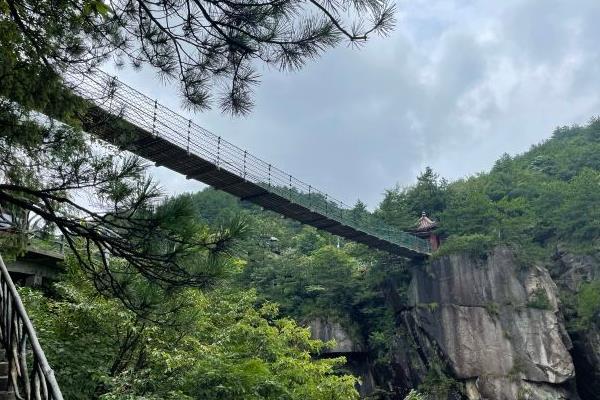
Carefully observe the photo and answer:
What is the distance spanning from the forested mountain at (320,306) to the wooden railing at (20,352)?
104 cm

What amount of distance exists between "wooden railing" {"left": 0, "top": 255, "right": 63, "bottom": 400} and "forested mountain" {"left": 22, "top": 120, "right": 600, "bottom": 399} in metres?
1.04

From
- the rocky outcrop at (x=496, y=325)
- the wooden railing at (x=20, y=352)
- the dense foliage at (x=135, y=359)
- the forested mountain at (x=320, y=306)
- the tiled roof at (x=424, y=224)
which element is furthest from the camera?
the tiled roof at (x=424, y=224)

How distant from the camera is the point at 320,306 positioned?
52.3 ft

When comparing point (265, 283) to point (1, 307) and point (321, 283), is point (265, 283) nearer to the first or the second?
point (321, 283)

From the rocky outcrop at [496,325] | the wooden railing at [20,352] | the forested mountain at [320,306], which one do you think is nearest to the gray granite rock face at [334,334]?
the forested mountain at [320,306]

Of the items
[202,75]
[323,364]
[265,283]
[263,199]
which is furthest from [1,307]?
[265,283]

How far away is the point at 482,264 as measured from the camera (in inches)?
579

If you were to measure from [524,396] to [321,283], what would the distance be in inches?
246

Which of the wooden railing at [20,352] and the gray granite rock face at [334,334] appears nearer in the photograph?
the wooden railing at [20,352]

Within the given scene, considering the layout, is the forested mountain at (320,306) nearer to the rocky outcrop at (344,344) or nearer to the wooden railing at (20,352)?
the rocky outcrop at (344,344)

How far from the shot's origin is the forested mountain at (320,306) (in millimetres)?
6090

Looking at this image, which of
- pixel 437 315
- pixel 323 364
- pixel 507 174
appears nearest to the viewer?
pixel 323 364

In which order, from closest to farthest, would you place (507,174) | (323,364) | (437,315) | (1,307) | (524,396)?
(1,307)
(323,364)
(524,396)
(437,315)
(507,174)

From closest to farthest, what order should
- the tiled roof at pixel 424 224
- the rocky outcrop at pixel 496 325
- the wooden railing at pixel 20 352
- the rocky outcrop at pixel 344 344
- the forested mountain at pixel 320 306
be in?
the wooden railing at pixel 20 352, the forested mountain at pixel 320 306, the rocky outcrop at pixel 496 325, the rocky outcrop at pixel 344 344, the tiled roof at pixel 424 224
